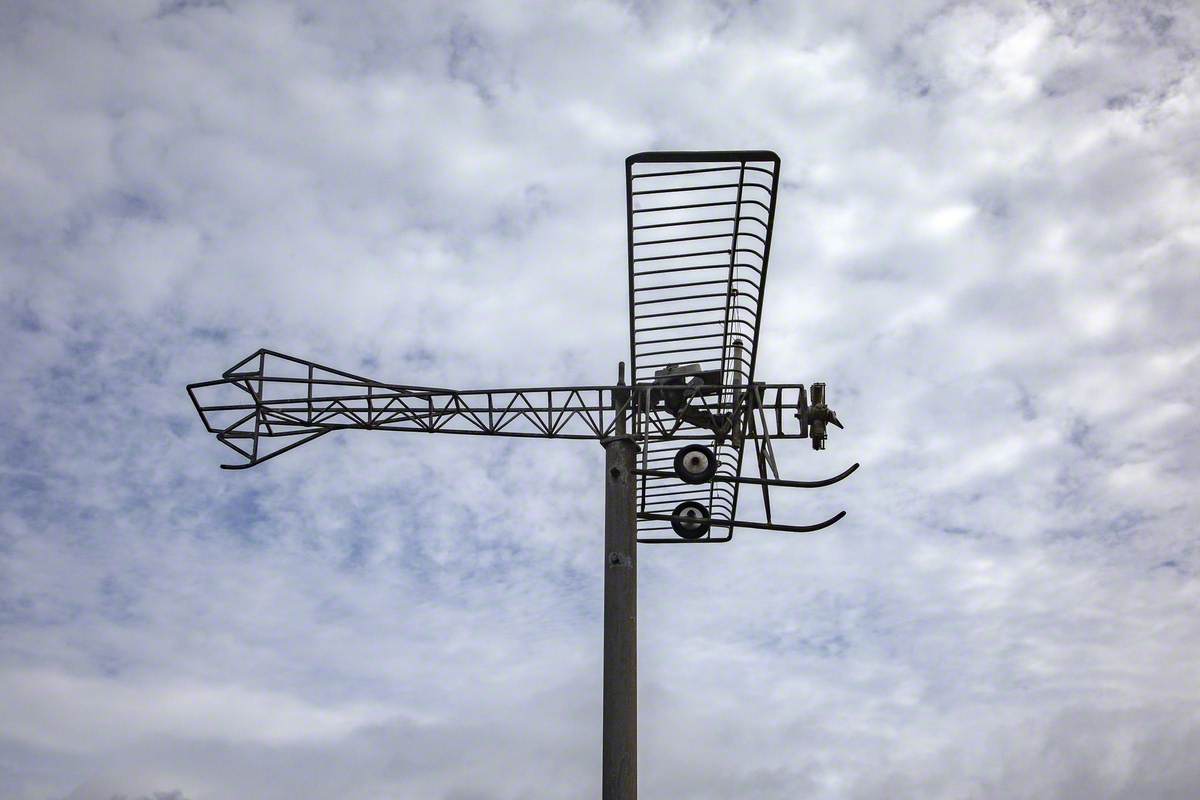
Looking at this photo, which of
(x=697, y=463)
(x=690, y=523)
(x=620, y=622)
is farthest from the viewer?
(x=690, y=523)

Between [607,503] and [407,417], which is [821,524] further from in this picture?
[407,417]

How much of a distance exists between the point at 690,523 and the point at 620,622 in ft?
8.33

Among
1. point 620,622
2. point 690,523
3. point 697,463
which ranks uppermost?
point 697,463

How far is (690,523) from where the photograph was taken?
1850 centimetres

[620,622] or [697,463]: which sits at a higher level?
[697,463]

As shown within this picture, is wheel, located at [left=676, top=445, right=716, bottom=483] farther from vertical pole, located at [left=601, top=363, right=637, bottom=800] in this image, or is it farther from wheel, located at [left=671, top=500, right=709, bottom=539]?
wheel, located at [left=671, top=500, right=709, bottom=539]

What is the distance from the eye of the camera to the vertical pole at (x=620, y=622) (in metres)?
16.2

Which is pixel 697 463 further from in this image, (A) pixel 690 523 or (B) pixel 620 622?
(B) pixel 620 622

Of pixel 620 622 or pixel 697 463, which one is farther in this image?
pixel 697 463

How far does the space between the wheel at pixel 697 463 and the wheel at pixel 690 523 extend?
1.53m

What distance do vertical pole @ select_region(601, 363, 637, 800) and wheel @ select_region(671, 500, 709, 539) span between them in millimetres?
1473

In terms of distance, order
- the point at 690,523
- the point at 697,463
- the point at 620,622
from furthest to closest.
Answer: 1. the point at 690,523
2. the point at 697,463
3. the point at 620,622

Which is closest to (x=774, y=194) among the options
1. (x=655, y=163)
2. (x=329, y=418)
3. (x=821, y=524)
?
(x=655, y=163)

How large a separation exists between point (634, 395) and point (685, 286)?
1.84 m
